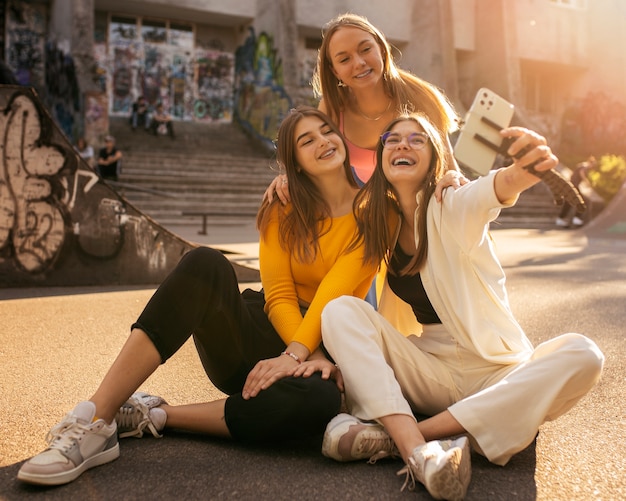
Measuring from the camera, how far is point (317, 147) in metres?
2.68

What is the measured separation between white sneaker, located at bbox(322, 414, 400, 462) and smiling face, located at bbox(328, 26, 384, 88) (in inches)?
75.8

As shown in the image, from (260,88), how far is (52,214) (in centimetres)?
1454

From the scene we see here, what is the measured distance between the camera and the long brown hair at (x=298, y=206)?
8.53 ft

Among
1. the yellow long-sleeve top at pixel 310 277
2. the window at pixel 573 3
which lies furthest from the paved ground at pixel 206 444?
the window at pixel 573 3

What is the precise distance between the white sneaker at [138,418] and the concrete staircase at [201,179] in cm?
908

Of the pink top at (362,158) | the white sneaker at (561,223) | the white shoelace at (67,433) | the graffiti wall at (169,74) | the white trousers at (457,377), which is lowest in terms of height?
the white shoelace at (67,433)

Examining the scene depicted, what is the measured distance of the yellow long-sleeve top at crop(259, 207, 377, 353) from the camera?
2.43 metres

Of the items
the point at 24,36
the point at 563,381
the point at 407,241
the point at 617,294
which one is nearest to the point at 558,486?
the point at 563,381

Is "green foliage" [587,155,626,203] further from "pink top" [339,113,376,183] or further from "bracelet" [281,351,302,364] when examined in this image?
"bracelet" [281,351,302,364]

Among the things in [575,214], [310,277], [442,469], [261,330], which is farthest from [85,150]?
[442,469]

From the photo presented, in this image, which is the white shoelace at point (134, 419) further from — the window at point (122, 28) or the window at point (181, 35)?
the window at point (181, 35)

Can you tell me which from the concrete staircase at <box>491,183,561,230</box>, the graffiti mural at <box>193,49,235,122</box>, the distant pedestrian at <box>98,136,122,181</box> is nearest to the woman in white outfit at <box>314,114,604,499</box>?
the distant pedestrian at <box>98,136,122,181</box>

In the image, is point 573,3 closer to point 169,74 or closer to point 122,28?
point 169,74

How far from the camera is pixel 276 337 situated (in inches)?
98.8
